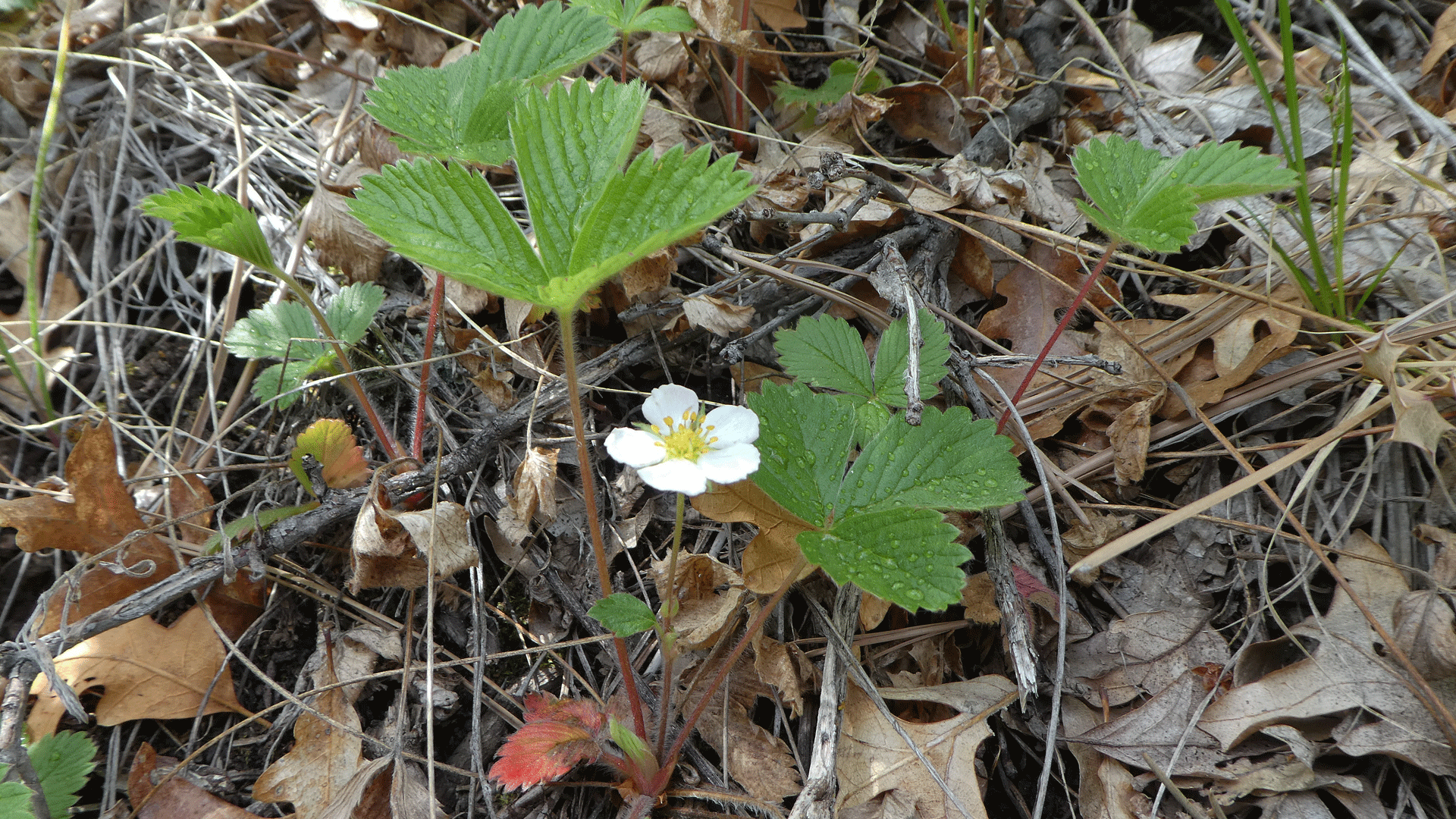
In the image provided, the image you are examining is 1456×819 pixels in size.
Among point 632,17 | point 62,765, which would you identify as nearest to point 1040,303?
point 632,17

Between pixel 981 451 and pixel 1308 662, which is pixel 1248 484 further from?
pixel 981 451

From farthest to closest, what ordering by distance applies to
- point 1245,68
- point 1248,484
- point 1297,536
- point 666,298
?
point 1245,68, point 666,298, point 1297,536, point 1248,484

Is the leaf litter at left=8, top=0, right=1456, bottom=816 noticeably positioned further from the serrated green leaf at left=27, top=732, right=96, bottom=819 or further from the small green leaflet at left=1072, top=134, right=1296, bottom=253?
the small green leaflet at left=1072, top=134, right=1296, bottom=253

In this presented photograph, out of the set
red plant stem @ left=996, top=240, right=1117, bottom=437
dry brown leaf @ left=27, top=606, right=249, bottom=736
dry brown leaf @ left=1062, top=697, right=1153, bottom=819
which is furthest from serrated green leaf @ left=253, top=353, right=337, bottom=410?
dry brown leaf @ left=1062, top=697, right=1153, bottom=819

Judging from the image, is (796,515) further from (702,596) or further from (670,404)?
(702,596)

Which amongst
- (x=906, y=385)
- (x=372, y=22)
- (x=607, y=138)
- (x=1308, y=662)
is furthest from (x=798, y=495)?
(x=372, y=22)

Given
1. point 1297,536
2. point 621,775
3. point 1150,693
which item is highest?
point 1297,536
